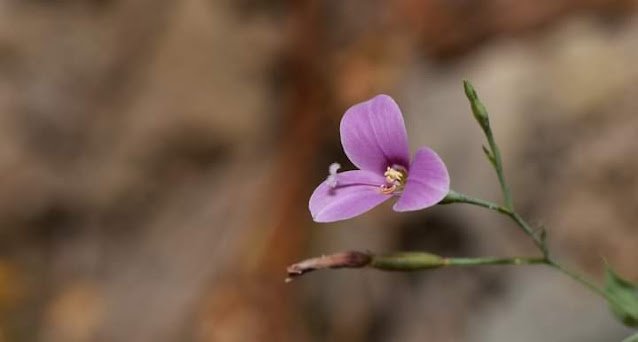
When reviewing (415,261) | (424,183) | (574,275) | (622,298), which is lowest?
(622,298)

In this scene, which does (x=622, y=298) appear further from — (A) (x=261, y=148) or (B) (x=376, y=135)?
(A) (x=261, y=148)

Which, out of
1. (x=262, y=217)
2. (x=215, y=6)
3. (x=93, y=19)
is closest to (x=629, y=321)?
(x=262, y=217)

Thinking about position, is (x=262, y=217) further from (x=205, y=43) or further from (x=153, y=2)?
(x=153, y=2)

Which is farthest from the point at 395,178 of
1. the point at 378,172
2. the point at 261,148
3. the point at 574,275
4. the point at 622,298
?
the point at 261,148

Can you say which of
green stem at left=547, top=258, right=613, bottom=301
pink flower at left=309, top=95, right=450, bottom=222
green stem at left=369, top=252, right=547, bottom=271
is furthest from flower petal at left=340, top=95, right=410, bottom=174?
green stem at left=547, top=258, right=613, bottom=301

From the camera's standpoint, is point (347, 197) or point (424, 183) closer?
point (424, 183)

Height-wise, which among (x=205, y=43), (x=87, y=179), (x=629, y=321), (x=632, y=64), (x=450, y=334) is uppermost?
(x=205, y=43)
